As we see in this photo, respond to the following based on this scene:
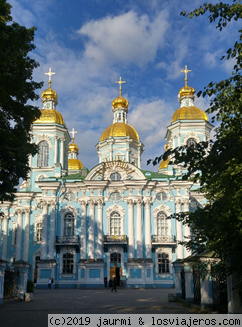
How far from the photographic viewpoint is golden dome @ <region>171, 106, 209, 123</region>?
3819cm

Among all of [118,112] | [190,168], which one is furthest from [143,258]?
[190,168]

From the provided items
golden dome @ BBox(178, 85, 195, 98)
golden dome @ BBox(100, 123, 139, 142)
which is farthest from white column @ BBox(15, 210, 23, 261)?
golden dome @ BBox(178, 85, 195, 98)

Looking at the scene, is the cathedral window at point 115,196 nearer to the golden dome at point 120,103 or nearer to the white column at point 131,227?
the white column at point 131,227

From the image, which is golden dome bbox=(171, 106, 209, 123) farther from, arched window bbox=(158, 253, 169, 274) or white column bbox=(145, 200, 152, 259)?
arched window bbox=(158, 253, 169, 274)

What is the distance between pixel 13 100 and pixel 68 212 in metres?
20.7

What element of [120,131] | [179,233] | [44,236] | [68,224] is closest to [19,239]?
[44,236]

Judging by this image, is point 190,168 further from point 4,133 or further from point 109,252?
point 109,252

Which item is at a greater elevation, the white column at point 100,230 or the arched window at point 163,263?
the white column at point 100,230

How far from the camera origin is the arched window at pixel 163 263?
105ft

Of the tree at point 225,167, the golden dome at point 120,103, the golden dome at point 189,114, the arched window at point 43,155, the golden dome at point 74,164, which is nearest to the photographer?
the tree at point 225,167

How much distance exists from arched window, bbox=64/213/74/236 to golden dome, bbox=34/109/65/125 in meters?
9.95

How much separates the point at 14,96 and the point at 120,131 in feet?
92.9

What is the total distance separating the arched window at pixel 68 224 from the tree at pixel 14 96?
59.5 ft

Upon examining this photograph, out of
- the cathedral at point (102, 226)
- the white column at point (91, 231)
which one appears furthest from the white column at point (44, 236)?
the white column at point (91, 231)
